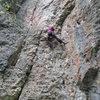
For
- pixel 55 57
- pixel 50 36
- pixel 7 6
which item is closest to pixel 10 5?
pixel 7 6

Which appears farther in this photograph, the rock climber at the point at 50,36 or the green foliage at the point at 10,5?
the green foliage at the point at 10,5

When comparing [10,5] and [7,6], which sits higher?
[10,5]

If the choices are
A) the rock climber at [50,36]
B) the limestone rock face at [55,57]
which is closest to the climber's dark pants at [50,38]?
the rock climber at [50,36]

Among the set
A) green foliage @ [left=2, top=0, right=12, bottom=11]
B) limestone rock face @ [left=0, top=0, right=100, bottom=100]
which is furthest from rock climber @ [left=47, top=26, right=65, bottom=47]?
green foliage @ [left=2, top=0, right=12, bottom=11]

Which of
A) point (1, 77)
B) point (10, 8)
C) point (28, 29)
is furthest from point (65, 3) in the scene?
point (1, 77)

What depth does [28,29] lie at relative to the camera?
11805 millimetres

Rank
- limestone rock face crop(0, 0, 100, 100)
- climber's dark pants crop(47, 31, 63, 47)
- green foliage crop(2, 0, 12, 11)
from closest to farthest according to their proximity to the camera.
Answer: limestone rock face crop(0, 0, 100, 100) < climber's dark pants crop(47, 31, 63, 47) < green foliage crop(2, 0, 12, 11)

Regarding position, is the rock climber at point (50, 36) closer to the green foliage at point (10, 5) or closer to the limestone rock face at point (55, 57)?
the limestone rock face at point (55, 57)

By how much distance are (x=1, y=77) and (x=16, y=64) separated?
3.34 ft

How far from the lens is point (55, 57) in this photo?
9812 millimetres

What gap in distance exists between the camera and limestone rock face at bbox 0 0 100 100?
7.99 meters

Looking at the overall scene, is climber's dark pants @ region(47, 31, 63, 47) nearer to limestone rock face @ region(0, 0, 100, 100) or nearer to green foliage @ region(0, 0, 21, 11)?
limestone rock face @ region(0, 0, 100, 100)

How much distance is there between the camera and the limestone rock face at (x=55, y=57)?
26.2ft

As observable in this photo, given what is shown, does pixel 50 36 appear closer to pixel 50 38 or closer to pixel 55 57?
pixel 50 38
